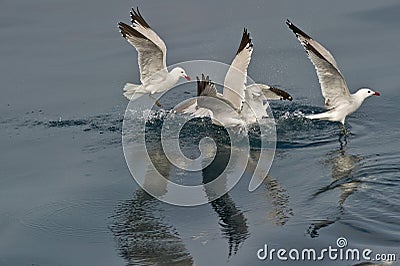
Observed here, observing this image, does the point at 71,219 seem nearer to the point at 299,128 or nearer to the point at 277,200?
the point at 277,200

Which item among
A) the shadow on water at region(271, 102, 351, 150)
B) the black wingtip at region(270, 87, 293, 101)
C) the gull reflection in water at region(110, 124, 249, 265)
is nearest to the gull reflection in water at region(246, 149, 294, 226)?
the gull reflection in water at region(110, 124, 249, 265)

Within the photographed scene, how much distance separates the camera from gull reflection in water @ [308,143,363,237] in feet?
28.7

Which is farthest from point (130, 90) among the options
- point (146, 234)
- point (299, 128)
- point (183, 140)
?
point (146, 234)

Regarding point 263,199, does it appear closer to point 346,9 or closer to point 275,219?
point 275,219

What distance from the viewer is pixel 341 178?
32.5 feet

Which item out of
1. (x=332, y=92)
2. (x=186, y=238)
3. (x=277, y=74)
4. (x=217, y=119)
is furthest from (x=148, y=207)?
(x=277, y=74)

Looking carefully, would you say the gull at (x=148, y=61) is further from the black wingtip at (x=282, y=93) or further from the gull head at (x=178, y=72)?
the black wingtip at (x=282, y=93)

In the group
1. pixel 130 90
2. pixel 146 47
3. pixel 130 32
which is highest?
pixel 130 32

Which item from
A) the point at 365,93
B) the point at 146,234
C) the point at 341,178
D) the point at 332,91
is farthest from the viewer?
the point at 365,93

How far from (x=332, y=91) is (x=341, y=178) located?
7.18 ft

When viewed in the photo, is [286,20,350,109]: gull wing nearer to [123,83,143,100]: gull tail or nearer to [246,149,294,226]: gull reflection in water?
[246,149,294,226]: gull reflection in water

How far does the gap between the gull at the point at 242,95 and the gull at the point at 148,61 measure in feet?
2.33

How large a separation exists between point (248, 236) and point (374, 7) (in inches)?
356

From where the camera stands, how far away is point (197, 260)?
26.7 feet
